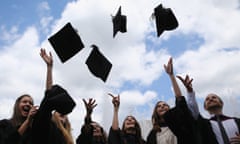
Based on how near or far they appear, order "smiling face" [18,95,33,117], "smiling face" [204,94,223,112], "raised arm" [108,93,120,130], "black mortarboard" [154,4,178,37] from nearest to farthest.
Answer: "smiling face" [18,95,33,117]
"smiling face" [204,94,223,112]
"raised arm" [108,93,120,130]
"black mortarboard" [154,4,178,37]

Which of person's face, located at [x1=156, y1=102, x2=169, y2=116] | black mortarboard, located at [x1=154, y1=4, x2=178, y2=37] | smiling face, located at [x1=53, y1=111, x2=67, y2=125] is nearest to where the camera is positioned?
smiling face, located at [x1=53, y1=111, x2=67, y2=125]

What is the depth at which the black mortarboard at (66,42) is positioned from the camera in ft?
16.9

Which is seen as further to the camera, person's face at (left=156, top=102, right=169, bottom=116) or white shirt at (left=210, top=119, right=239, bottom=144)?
person's face at (left=156, top=102, right=169, bottom=116)

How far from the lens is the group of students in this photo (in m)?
3.18

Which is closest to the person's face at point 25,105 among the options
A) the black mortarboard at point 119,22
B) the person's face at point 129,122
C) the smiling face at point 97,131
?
the smiling face at point 97,131

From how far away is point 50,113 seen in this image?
3.17 m

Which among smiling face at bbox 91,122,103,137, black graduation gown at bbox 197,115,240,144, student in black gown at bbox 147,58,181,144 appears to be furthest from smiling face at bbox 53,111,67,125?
black graduation gown at bbox 197,115,240,144

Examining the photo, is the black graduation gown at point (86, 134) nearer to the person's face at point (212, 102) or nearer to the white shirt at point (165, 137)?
the white shirt at point (165, 137)

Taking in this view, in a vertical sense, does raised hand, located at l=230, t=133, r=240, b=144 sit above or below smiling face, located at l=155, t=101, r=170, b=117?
below

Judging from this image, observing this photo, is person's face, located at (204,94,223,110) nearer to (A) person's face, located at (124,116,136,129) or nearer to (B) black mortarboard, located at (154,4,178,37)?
(A) person's face, located at (124,116,136,129)

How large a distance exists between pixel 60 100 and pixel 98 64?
2419 millimetres

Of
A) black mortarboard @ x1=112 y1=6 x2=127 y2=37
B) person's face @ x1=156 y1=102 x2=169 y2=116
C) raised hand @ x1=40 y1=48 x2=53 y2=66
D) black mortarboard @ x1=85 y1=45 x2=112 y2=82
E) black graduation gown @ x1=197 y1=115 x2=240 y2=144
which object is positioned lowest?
black graduation gown @ x1=197 y1=115 x2=240 y2=144

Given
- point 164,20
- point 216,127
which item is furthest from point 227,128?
point 164,20

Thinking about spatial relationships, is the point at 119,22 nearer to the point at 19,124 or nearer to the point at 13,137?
the point at 19,124
